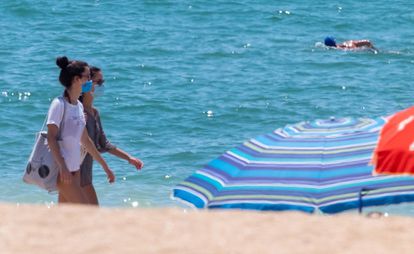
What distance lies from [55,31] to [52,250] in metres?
15.5

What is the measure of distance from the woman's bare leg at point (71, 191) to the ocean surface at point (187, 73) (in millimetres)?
3123

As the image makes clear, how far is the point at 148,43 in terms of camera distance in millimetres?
19547

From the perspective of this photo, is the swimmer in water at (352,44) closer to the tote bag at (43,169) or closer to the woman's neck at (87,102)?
the woman's neck at (87,102)

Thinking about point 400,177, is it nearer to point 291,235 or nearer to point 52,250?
point 291,235

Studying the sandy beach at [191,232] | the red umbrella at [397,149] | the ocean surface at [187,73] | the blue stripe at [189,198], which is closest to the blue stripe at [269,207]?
the blue stripe at [189,198]

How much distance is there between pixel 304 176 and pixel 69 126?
137 centimetres

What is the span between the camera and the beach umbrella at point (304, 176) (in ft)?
21.7

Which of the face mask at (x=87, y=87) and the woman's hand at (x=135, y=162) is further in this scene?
the woman's hand at (x=135, y=162)

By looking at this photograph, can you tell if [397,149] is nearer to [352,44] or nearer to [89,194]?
[89,194]

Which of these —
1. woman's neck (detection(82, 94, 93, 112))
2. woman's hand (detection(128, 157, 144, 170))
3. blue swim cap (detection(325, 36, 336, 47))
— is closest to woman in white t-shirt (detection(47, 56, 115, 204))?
woman's neck (detection(82, 94, 93, 112))

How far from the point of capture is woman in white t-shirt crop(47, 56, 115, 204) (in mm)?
6844

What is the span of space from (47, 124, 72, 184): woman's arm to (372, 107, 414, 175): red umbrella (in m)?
1.78

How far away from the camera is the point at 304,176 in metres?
6.84

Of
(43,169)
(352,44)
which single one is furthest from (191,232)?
(352,44)
